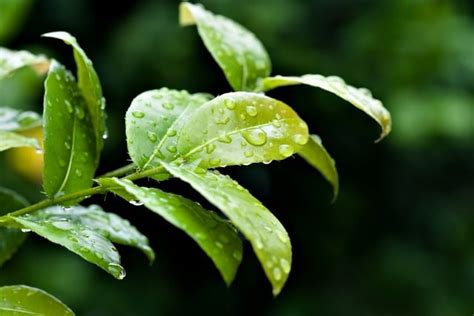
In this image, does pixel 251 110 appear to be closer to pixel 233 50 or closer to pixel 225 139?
pixel 225 139

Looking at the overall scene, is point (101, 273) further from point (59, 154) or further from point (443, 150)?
point (59, 154)

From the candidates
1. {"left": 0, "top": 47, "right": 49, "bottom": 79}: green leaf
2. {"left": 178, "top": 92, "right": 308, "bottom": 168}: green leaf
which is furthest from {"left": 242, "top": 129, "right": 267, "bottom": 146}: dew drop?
{"left": 0, "top": 47, "right": 49, "bottom": 79}: green leaf

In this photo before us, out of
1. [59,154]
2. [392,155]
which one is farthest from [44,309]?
[392,155]

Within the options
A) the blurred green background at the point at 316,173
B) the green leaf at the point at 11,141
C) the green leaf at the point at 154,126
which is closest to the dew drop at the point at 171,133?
the green leaf at the point at 154,126

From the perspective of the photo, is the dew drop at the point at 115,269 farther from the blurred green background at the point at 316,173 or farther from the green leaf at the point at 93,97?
the blurred green background at the point at 316,173

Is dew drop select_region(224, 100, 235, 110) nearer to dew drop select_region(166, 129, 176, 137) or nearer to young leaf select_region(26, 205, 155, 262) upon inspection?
dew drop select_region(166, 129, 176, 137)
